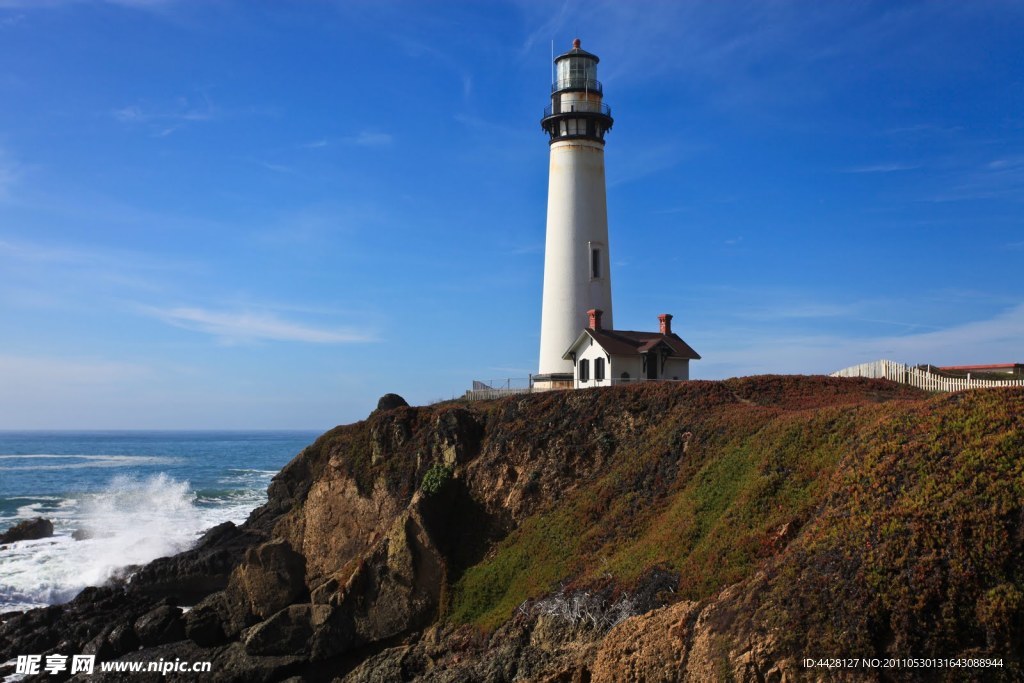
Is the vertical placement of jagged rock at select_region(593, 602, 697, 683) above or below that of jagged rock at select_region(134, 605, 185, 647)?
above

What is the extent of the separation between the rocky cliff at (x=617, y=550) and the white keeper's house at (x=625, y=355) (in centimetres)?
507

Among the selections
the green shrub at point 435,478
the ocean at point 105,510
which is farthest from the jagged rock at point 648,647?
the ocean at point 105,510

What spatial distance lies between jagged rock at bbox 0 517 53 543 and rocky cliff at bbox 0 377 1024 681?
1302cm

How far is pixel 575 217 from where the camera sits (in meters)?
35.1

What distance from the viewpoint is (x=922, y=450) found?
1552 cm

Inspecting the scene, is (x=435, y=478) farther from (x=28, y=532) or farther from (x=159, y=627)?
(x=28, y=532)

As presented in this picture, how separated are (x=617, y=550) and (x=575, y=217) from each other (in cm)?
1845

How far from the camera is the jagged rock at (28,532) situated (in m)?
38.8

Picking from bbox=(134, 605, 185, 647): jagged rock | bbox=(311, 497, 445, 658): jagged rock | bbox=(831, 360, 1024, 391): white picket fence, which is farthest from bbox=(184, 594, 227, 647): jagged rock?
bbox=(831, 360, 1024, 391): white picket fence

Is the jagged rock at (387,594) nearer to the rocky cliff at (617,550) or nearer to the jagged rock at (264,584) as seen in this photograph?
the rocky cliff at (617,550)

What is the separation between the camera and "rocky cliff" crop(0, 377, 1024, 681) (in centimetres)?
1316

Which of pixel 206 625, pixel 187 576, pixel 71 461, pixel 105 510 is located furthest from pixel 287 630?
pixel 71 461

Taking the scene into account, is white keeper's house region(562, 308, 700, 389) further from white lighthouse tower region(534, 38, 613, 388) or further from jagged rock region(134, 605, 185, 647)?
jagged rock region(134, 605, 185, 647)

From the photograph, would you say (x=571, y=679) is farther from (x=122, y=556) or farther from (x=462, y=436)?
(x=122, y=556)
